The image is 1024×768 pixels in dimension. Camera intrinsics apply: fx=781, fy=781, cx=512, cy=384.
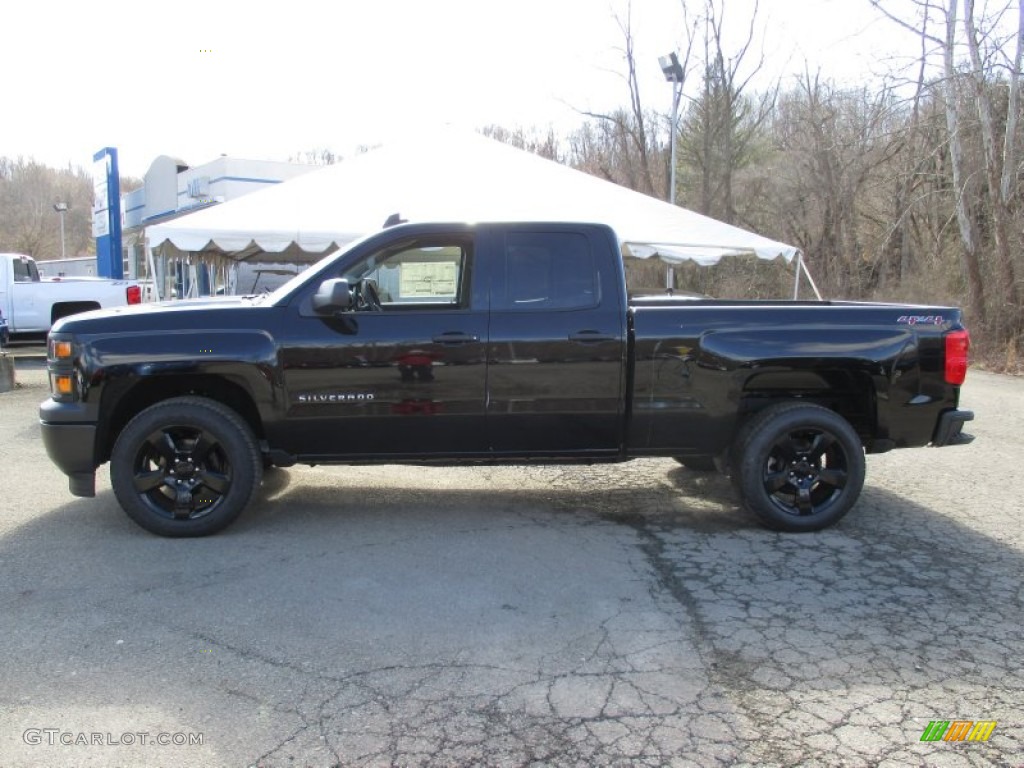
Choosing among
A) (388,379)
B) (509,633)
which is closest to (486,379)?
(388,379)

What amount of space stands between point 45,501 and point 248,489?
2.00m

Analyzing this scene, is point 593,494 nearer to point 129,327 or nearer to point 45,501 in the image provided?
point 129,327

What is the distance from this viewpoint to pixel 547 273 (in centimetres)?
499

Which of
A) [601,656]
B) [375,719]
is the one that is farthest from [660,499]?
[375,719]

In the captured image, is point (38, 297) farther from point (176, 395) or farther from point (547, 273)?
point (547, 273)

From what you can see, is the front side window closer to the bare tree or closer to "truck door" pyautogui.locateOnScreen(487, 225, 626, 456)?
"truck door" pyautogui.locateOnScreen(487, 225, 626, 456)

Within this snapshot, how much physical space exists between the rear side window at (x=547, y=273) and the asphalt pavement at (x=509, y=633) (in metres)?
1.48

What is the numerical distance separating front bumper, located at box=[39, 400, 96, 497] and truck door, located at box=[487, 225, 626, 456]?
244cm

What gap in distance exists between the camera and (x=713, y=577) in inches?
169

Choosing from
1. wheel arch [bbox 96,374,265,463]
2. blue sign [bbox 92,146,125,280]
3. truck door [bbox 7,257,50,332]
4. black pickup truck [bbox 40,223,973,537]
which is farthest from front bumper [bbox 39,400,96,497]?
blue sign [bbox 92,146,125,280]

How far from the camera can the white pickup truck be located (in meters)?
17.3

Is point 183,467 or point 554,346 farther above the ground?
point 554,346

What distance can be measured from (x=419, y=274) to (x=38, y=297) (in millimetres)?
15520

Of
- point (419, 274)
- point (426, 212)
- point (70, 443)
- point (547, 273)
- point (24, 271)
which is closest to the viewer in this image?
point (70, 443)
